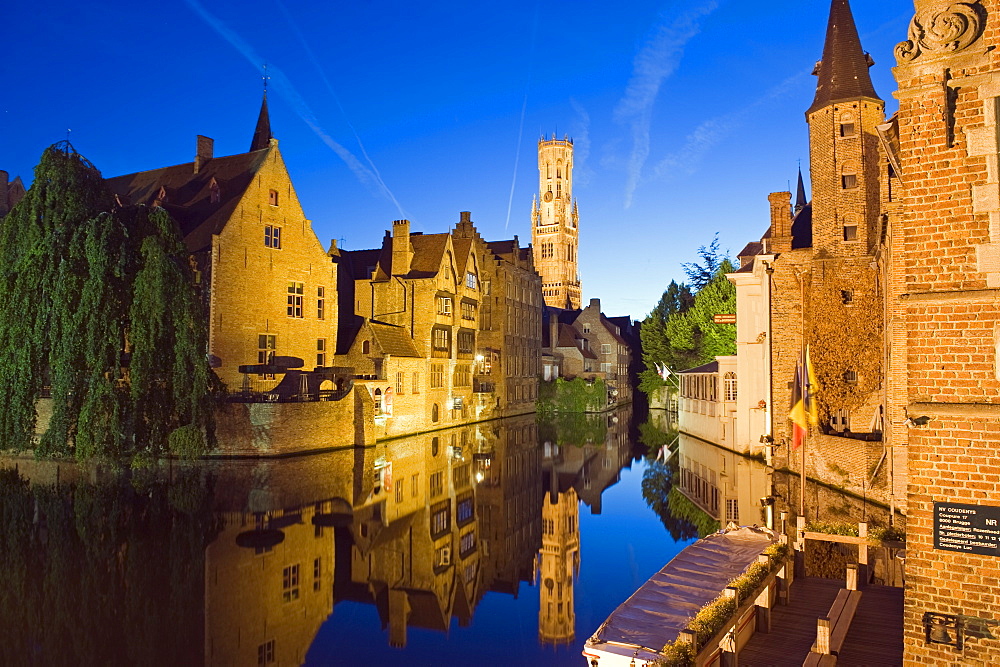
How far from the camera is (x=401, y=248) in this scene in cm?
4719

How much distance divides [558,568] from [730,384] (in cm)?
2242

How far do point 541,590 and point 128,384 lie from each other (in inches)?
676

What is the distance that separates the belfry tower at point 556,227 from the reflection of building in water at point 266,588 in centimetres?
11932

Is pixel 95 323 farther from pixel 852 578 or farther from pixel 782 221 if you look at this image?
pixel 782 221

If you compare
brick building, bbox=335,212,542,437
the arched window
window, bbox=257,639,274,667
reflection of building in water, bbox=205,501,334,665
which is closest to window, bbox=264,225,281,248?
brick building, bbox=335,212,542,437

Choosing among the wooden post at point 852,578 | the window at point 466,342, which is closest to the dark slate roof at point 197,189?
the window at point 466,342

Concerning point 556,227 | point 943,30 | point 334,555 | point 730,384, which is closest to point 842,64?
point 730,384

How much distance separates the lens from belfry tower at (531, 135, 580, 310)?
452ft

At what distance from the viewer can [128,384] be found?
23.6 meters

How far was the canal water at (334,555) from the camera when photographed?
10906mm

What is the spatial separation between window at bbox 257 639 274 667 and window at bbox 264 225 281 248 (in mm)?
29582

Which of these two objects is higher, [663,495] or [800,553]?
[800,553]

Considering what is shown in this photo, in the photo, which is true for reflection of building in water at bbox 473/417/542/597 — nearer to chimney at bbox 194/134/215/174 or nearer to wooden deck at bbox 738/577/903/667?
wooden deck at bbox 738/577/903/667

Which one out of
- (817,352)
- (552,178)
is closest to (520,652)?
(817,352)
